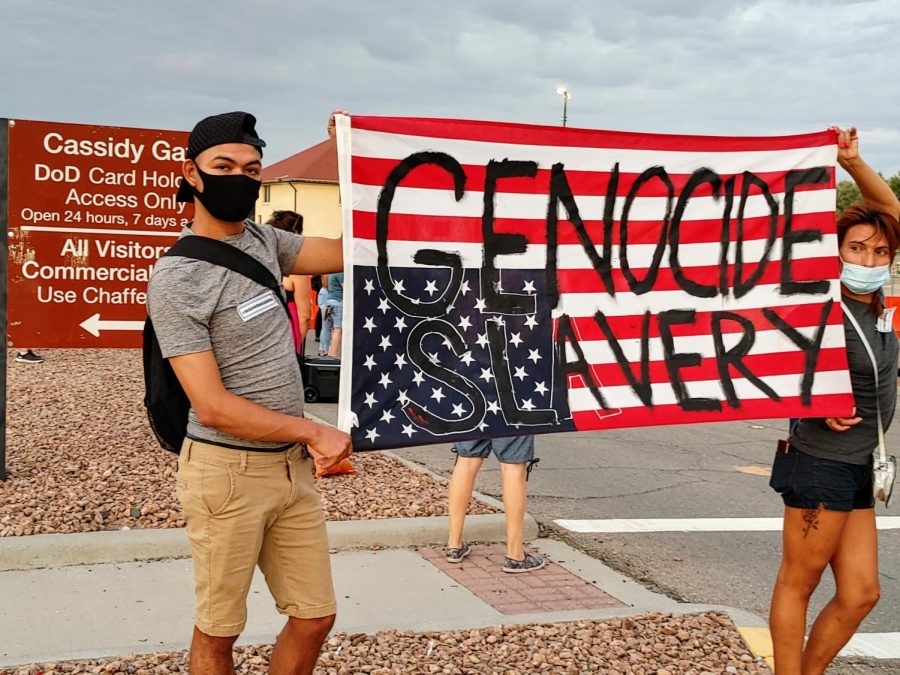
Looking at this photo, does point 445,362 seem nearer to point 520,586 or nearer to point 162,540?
point 520,586

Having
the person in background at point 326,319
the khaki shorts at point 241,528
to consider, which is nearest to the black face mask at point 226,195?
the khaki shorts at point 241,528

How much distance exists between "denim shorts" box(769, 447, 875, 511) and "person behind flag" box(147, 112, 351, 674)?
1.77 m

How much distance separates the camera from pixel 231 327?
3.21 meters

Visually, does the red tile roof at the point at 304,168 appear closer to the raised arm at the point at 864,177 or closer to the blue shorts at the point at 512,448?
the blue shorts at the point at 512,448

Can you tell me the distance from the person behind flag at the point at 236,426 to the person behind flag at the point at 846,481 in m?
1.78

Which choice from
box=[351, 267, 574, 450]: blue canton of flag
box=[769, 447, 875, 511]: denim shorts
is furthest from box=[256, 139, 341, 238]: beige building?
box=[769, 447, 875, 511]: denim shorts

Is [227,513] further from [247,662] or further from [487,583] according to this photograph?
[487,583]

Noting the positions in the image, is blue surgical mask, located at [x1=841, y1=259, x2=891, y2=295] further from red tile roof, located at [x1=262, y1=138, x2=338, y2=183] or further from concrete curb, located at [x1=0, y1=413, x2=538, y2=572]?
red tile roof, located at [x1=262, y1=138, x2=338, y2=183]

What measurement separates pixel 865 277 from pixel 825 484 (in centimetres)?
80

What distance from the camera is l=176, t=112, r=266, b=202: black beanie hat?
3.27 meters

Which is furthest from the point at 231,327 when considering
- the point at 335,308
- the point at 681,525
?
the point at 335,308

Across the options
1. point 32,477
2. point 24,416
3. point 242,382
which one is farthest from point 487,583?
point 24,416

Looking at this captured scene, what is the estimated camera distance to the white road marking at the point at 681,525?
737cm

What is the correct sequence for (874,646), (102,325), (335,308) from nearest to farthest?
(874,646), (102,325), (335,308)
